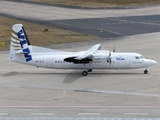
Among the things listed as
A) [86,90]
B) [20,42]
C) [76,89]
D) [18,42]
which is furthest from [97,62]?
[18,42]

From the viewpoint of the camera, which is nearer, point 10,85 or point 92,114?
point 92,114

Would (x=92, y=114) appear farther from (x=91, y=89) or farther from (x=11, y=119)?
(x=91, y=89)

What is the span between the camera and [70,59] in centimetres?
4778

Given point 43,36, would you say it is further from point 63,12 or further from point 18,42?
point 63,12

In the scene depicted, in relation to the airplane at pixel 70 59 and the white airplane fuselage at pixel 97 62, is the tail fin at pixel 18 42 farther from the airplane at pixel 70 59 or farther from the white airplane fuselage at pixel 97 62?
the white airplane fuselage at pixel 97 62

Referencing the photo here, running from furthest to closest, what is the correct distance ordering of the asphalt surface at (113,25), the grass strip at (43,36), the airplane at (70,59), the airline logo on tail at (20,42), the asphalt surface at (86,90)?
1. the asphalt surface at (113,25)
2. the grass strip at (43,36)
3. the airline logo on tail at (20,42)
4. the airplane at (70,59)
5. the asphalt surface at (86,90)

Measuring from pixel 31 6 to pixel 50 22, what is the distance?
92.5 ft

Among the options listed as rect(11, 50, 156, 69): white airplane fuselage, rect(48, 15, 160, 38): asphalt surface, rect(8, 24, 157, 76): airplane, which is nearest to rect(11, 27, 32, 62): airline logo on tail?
rect(8, 24, 157, 76): airplane

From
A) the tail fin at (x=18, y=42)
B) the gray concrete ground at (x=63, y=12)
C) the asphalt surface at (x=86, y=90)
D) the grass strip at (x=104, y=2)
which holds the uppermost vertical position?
the grass strip at (x=104, y=2)

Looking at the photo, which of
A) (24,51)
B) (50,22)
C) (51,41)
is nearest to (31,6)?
(50,22)

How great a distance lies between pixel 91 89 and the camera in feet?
140

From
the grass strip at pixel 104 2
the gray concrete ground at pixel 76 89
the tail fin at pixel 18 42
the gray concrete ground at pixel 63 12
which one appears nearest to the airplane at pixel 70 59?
the tail fin at pixel 18 42

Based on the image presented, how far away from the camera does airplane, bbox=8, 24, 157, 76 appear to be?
160ft

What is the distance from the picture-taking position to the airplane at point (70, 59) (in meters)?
48.7
